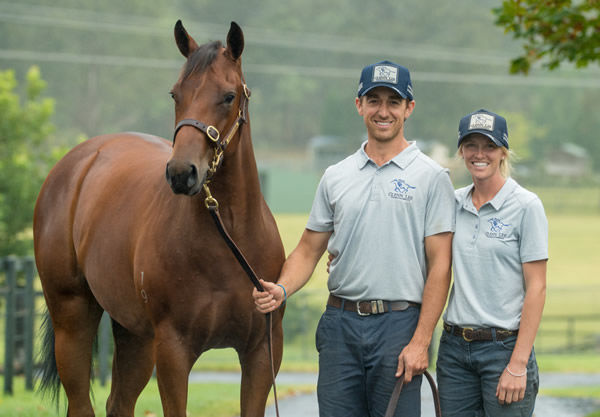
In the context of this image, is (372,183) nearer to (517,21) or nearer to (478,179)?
(478,179)

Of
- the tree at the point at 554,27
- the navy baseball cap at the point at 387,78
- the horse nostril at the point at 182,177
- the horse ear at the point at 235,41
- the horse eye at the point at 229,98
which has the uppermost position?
the tree at the point at 554,27

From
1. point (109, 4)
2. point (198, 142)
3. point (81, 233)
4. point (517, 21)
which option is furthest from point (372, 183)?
point (109, 4)

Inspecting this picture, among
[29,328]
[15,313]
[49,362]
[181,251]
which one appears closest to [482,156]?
[181,251]

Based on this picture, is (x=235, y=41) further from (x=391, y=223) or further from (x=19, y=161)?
(x=19, y=161)

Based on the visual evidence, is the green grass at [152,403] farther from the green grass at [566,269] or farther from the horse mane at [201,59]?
the green grass at [566,269]

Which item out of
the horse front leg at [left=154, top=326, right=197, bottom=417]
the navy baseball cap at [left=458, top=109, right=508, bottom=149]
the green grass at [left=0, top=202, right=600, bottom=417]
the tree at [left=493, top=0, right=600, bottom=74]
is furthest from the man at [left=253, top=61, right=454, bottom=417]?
the green grass at [left=0, top=202, right=600, bottom=417]

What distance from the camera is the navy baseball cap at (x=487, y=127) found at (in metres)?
3.59

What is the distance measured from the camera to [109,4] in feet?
200

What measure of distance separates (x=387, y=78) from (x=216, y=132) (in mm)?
814

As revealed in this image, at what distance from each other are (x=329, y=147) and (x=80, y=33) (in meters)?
19.9

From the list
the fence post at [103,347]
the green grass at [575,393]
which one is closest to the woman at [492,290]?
the green grass at [575,393]

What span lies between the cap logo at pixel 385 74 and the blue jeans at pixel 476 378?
46.7 inches

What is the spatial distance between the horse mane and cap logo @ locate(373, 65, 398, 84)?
710mm

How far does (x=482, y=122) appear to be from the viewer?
360 centimetres
